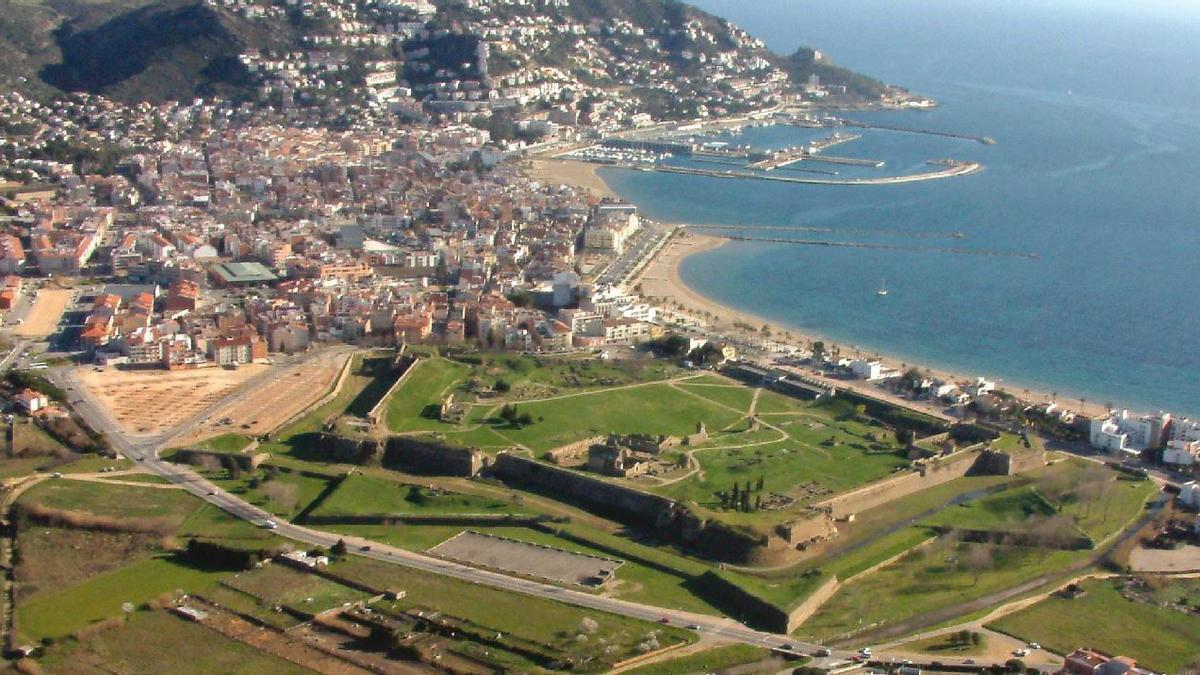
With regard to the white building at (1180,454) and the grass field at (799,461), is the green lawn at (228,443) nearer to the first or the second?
the grass field at (799,461)

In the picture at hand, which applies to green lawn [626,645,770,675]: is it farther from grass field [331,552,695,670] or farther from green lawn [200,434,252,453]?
green lawn [200,434,252,453]

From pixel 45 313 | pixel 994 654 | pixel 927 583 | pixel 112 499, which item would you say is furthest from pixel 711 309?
pixel 994 654

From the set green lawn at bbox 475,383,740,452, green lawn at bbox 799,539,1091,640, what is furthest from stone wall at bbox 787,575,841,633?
green lawn at bbox 475,383,740,452

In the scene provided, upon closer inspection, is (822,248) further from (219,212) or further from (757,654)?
(757,654)

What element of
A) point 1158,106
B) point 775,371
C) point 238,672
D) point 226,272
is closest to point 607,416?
point 775,371

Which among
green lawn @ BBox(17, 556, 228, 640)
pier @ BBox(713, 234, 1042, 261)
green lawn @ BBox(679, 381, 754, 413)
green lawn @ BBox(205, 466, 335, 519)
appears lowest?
green lawn @ BBox(17, 556, 228, 640)

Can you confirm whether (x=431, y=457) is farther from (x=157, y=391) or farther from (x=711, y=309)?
(x=711, y=309)
